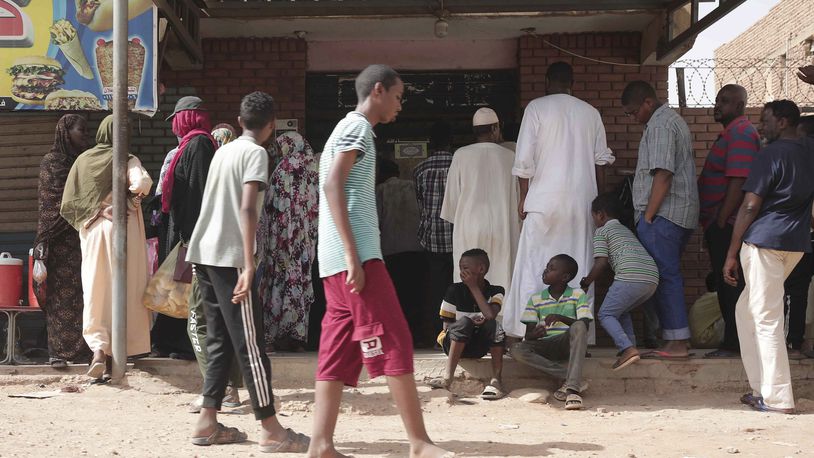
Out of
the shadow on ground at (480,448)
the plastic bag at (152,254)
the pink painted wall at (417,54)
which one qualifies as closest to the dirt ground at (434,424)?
the shadow on ground at (480,448)

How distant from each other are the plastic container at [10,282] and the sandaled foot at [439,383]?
3.17 m

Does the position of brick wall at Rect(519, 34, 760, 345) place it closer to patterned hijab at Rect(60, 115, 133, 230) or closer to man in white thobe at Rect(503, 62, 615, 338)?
man in white thobe at Rect(503, 62, 615, 338)

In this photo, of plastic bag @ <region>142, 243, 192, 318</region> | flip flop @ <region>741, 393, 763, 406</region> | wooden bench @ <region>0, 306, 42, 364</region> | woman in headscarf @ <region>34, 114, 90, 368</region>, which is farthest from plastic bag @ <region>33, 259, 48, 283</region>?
flip flop @ <region>741, 393, 763, 406</region>

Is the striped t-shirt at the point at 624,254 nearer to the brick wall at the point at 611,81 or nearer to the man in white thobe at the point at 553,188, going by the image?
the man in white thobe at the point at 553,188

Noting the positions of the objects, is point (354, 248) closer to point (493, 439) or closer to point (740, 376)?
point (493, 439)

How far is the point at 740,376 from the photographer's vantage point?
7.37 meters

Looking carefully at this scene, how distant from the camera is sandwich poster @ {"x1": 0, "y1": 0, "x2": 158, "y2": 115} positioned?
7832 millimetres

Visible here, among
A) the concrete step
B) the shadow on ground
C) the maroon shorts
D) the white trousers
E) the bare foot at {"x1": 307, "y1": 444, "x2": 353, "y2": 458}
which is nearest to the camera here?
the maroon shorts

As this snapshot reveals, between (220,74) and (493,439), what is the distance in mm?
5307

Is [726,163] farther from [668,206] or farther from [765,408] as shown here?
[765,408]

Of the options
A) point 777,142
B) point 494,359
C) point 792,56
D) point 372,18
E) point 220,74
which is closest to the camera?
point 777,142

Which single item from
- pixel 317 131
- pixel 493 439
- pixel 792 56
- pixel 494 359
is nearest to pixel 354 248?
pixel 493 439

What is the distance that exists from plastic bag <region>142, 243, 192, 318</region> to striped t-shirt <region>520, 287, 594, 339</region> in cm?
227

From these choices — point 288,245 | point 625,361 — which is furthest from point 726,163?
point 288,245
